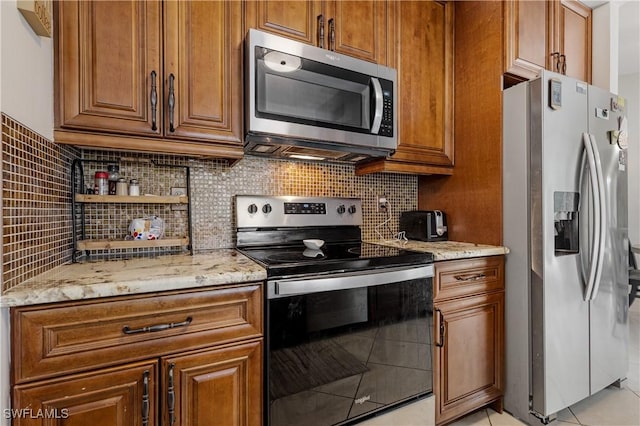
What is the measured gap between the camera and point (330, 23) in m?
1.58

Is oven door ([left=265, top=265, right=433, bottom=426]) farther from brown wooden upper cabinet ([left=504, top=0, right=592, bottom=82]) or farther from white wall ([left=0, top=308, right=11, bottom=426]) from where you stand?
brown wooden upper cabinet ([left=504, top=0, right=592, bottom=82])

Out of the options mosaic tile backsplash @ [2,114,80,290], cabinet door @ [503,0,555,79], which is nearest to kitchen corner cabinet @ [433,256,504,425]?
cabinet door @ [503,0,555,79]

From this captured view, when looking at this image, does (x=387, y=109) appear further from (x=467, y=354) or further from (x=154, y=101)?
(x=467, y=354)

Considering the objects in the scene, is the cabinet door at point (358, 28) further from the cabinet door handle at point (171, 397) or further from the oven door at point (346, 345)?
the cabinet door handle at point (171, 397)

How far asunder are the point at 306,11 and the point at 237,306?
139 centimetres

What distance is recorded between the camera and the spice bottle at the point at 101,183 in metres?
1.40

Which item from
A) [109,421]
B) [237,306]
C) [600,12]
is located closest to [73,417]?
[109,421]

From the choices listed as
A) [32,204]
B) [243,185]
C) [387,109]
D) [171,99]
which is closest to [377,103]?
[387,109]

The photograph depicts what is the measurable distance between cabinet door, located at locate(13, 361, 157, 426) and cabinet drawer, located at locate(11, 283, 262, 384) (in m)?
0.03

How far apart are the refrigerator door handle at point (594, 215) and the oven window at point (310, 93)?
1172mm

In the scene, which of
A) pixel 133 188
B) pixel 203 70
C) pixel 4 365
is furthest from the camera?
pixel 133 188

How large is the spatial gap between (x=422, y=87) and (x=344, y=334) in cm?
147

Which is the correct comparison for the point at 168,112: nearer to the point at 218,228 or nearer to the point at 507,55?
the point at 218,228

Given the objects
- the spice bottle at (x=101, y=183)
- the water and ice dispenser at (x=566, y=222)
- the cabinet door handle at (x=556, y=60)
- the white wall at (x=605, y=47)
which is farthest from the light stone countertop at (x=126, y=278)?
the white wall at (x=605, y=47)
